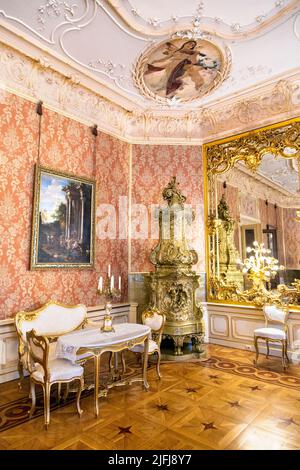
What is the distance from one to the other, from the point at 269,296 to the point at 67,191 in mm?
4031

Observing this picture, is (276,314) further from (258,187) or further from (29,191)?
(29,191)

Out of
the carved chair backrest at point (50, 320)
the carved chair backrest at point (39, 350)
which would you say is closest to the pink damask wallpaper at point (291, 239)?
the carved chair backrest at point (50, 320)

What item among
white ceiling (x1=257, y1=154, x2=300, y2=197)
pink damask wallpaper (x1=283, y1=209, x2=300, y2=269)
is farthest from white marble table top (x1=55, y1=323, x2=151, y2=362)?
white ceiling (x1=257, y1=154, x2=300, y2=197)

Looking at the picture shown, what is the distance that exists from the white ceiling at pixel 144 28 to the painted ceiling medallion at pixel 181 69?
0.15 metres

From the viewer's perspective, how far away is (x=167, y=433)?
270cm

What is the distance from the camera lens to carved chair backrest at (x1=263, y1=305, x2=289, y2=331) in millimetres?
4881

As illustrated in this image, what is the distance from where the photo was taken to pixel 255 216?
18.8 ft

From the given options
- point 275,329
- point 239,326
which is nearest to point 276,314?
point 275,329

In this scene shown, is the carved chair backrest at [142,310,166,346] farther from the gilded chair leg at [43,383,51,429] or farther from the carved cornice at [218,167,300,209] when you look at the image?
the carved cornice at [218,167,300,209]

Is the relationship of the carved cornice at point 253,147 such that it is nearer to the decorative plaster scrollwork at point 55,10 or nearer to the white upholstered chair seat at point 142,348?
the decorative plaster scrollwork at point 55,10

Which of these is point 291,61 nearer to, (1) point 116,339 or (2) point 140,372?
(1) point 116,339

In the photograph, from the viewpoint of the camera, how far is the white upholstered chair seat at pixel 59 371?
3018 millimetres

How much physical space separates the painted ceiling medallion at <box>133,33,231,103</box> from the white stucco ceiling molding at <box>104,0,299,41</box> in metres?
0.24
